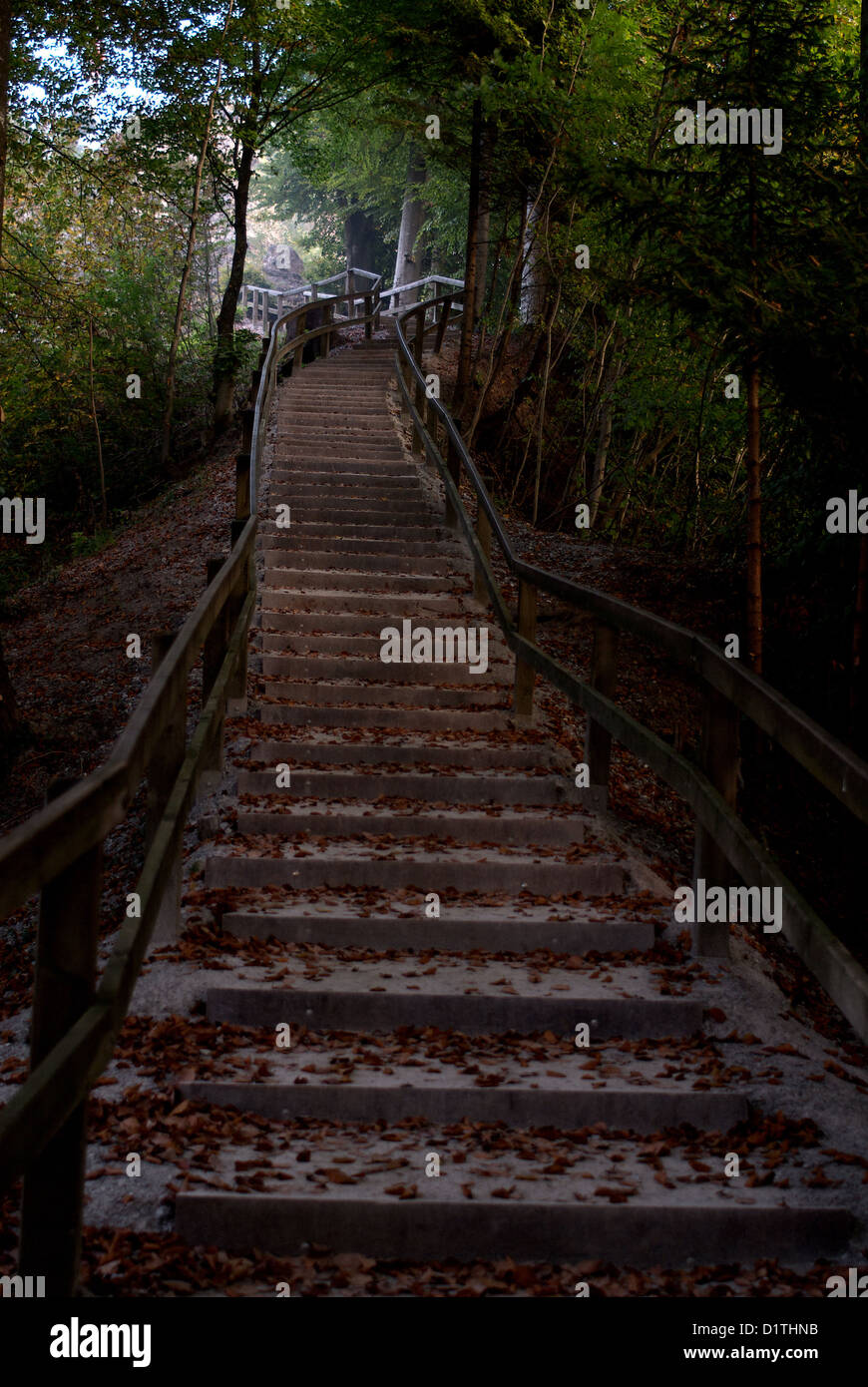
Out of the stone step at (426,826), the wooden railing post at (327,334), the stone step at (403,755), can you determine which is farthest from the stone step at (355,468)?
the wooden railing post at (327,334)

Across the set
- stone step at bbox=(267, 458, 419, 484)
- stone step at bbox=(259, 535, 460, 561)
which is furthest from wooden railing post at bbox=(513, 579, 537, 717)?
stone step at bbox=(267, 458, 419, 484)

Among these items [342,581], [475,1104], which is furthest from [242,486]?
[475,1104]

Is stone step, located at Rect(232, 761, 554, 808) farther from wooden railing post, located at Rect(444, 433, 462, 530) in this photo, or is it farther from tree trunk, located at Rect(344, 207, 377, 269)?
tree trunk, located at Rect(344, 207, 377, 269)

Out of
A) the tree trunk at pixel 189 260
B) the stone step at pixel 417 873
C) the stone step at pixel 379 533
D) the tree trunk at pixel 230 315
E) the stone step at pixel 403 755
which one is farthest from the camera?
the tree trunk at pixel 230 315

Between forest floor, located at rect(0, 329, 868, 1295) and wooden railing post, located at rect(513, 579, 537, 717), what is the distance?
1.94 feet

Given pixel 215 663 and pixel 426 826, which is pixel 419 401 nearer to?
pixel 215 663

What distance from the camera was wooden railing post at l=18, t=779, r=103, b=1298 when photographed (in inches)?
89.3

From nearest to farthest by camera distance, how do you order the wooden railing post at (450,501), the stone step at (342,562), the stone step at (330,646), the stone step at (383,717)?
the stone step at (383,717) → the stone step at (330,646) → the stone step at (342,562) → the wooden railing post at (450,501)

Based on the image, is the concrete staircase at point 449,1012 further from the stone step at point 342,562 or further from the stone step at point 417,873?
the stone step at point 342,562

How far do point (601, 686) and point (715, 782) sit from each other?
5.44 feet

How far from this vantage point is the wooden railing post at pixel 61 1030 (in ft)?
7.44

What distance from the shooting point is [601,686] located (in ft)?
19.5

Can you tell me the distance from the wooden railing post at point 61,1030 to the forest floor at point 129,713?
0.81 feet
